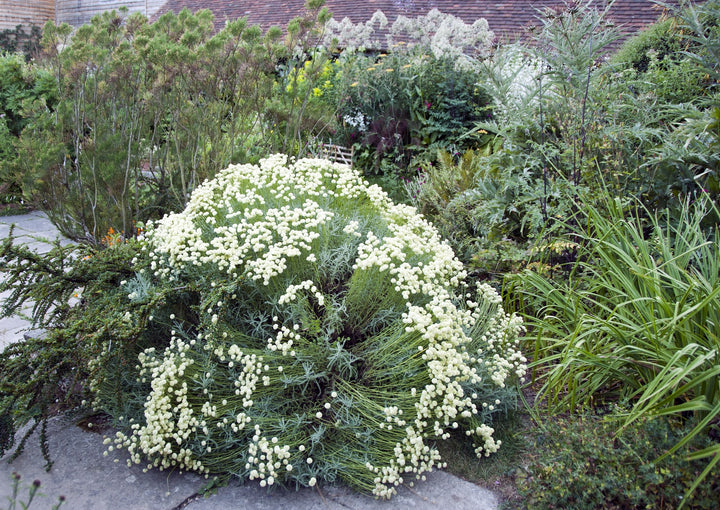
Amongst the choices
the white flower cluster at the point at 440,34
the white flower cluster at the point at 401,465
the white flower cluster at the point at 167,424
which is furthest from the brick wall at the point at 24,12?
the white flower cluster at the point at 401,465

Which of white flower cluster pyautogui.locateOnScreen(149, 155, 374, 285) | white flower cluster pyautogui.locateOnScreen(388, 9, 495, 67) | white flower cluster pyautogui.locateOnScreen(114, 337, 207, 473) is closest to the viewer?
white flower cluster pyautogui.locateOnScreen(114, 337, 207, 473)

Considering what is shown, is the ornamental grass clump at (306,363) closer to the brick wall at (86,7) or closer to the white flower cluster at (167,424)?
the white flower cluster at (167,424)

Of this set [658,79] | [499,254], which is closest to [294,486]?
[499,254]

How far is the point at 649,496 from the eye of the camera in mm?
1945

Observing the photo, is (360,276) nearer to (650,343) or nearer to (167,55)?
(650,343)

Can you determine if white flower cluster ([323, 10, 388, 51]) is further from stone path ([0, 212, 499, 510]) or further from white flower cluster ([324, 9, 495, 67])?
stone path ([0, 212, 499, 510])

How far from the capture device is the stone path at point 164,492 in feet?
7.14

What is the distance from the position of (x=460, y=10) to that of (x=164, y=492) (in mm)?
13594

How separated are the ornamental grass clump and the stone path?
7 cm

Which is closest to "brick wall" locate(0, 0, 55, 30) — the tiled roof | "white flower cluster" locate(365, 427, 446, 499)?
the tiled roof

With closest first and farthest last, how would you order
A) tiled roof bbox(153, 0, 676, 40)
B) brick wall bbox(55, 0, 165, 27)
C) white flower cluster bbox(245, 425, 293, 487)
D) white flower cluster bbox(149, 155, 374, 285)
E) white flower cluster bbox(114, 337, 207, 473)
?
1. white flower cluster bbox(245, 425, 293, 487)
2. white flower cluster bbox(114, 337, 207, 473)
3. white flower cluster bbox(149, 155, 374, 285)
4. tiled roof bbox(153, 0, 676, 40)
5. brick wall bbox(55, 0, 165, 27)

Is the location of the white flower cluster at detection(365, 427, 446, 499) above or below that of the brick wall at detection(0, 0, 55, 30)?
above

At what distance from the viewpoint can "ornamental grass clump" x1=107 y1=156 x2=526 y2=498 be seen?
2.28 meters

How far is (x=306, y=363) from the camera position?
93.7 inches
